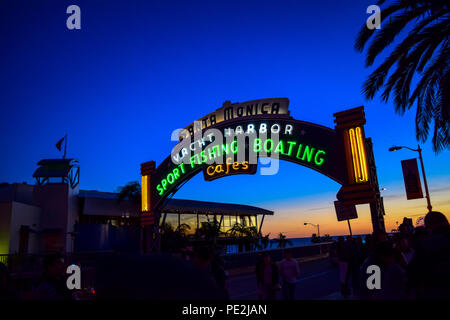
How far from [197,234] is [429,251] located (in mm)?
32577

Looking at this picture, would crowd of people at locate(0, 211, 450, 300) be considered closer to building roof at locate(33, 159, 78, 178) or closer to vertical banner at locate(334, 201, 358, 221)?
vertical banner at locate(334, 201, 358, 221)

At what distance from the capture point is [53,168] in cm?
2772

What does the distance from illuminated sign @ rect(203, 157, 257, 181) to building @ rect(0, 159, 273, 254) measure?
24.9 feet

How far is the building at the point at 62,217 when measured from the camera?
23.0m

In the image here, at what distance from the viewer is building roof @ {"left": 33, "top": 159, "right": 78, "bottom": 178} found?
89.2ft

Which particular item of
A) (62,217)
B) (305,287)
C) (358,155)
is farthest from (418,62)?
(62,217)

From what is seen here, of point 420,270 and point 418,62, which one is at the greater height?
point 418,62

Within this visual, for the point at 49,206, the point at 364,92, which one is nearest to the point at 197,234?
the point at 49,206

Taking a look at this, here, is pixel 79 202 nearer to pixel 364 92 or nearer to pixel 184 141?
pixel 184 141

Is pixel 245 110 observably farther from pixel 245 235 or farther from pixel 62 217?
pixel 245 235

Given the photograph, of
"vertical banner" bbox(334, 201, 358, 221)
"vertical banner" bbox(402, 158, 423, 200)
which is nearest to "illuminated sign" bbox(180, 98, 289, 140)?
"vertical banner" bbox(334, 201, 358, 221)

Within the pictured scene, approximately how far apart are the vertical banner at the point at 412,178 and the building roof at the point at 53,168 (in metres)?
24.9

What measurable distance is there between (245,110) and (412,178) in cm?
1021
